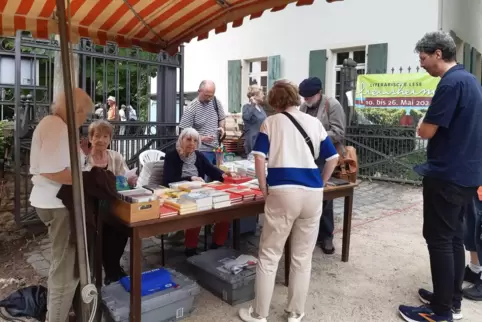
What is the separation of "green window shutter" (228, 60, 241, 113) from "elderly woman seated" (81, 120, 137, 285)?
10046 millimetres

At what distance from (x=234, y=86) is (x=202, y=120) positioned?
27.9 ft

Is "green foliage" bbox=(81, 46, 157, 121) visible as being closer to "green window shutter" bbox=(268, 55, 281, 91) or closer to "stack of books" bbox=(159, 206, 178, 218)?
"stack of books" bbox=(159, 206, 178, 218)

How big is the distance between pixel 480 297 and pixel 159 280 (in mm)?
2498

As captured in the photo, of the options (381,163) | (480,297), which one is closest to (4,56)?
(480,297)

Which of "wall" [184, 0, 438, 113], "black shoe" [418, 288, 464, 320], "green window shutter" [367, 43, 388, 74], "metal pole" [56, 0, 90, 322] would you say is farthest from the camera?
"green window shutter" [367, 43, 388, 74]

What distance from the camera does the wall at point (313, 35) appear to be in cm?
1007

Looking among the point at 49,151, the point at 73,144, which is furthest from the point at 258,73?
the point at 73,144

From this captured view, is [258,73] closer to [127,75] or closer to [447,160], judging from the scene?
[127,75]

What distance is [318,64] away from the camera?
1157 cm

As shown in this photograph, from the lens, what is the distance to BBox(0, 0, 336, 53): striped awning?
3193 millimetres

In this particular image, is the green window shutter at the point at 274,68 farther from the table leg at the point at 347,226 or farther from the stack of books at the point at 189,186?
the stack of books at the point at 189,186

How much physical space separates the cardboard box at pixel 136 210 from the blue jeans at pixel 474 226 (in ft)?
8.10

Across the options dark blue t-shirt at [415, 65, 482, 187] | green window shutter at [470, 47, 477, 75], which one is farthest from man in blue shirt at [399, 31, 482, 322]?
green window shutter at [470, 47, 477, 75]

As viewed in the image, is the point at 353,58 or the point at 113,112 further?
the point at 353,58
